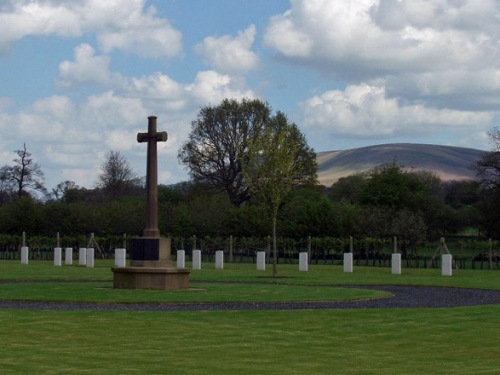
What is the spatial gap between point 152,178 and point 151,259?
2.54 meters

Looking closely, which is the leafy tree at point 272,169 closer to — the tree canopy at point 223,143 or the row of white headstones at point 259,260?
the row of white headstones at point 259,260

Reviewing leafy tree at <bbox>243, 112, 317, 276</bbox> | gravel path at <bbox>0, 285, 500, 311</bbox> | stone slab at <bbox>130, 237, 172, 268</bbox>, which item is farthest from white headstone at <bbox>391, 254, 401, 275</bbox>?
stone slab at <bbox>130, 237, 172, 268</bbox>

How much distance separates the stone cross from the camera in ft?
100

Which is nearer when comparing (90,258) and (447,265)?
(447,265)

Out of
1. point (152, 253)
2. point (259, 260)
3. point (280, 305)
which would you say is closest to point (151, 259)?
point (152, 253)

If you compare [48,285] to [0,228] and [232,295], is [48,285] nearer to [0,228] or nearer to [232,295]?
[232,295]

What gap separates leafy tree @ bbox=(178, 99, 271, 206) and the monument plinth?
59.6 m

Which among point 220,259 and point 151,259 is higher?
point 151,259

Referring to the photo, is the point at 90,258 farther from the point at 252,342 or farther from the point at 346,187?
the point at 346,187

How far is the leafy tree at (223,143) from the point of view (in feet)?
300

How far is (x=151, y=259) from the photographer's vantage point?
30062 millimetres

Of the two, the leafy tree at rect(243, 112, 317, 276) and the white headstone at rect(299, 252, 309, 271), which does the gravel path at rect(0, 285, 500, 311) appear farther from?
the white headstone at rect(299, 252, 309, 271)

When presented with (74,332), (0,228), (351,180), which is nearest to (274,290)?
(74,332)

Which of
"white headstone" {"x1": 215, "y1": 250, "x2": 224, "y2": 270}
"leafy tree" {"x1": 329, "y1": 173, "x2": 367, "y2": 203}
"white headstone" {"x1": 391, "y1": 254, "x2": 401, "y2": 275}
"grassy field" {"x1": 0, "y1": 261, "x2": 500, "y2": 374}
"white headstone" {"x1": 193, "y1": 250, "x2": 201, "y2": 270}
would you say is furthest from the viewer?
"leafy tree" {"x1": 329, "y1": 173, "x2": 367, "y2": 203}
